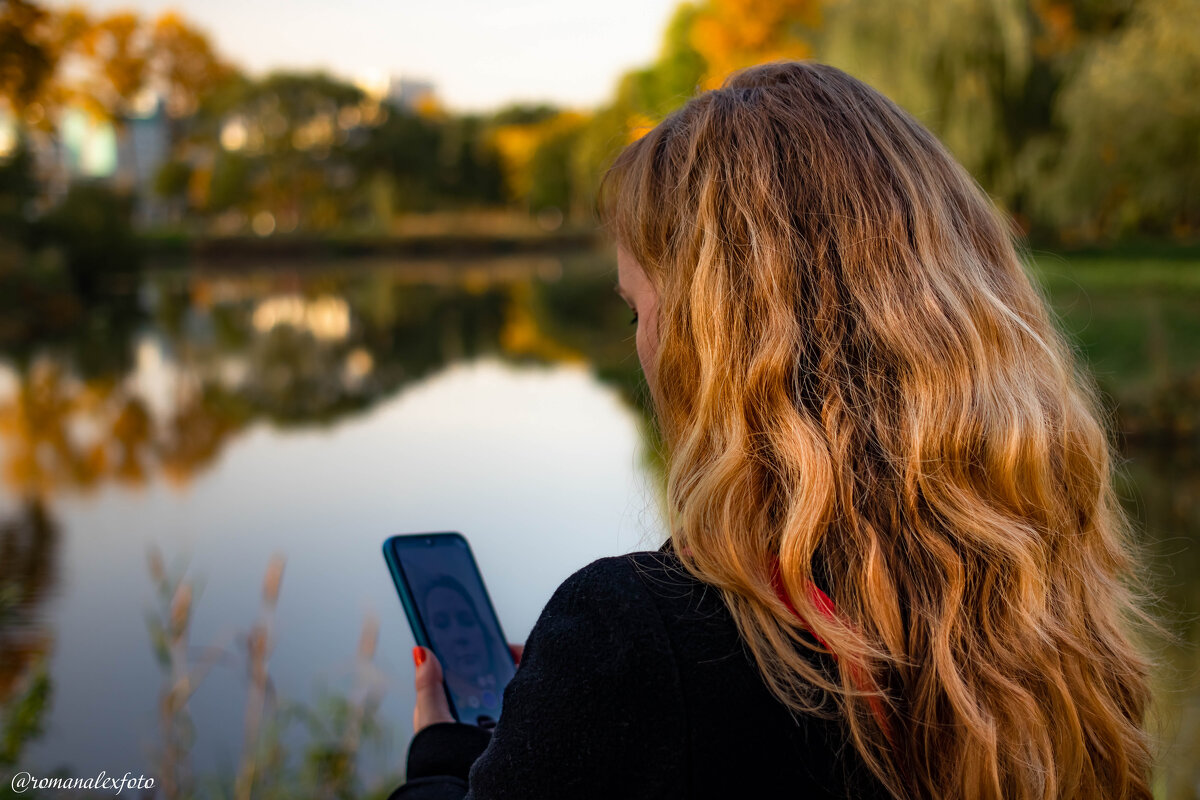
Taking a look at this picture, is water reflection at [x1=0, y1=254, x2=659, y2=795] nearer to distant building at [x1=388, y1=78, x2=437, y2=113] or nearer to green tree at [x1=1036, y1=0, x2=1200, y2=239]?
green tree at [x1=1036, y1=0, x2=1200, y2=239]

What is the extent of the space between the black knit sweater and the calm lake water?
381 mm

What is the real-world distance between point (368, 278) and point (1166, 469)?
29.9 m

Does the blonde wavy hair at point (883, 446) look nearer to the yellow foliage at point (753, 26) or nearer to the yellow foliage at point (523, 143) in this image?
the yellow foliage at point (753, 26)

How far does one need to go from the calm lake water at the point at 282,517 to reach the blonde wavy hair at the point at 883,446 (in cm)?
32

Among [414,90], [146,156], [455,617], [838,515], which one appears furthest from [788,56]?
[414,90]

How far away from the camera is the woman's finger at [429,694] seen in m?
1.26

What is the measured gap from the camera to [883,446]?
989mm

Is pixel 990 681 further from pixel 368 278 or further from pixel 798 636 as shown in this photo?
pixel 368 278

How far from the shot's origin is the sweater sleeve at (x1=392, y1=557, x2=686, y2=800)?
2.78ft

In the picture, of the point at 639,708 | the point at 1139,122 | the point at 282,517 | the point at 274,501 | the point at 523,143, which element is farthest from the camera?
the point at 523,143

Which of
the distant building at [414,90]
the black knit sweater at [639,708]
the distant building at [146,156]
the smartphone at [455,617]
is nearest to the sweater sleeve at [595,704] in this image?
the black knit sweater at [639,708]

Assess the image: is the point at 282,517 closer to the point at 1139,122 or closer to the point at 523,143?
the point at 1139,122

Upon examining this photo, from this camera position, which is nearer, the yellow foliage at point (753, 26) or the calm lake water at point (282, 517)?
the calm lake water at point (282, 517)

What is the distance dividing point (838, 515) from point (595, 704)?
0.89ft
